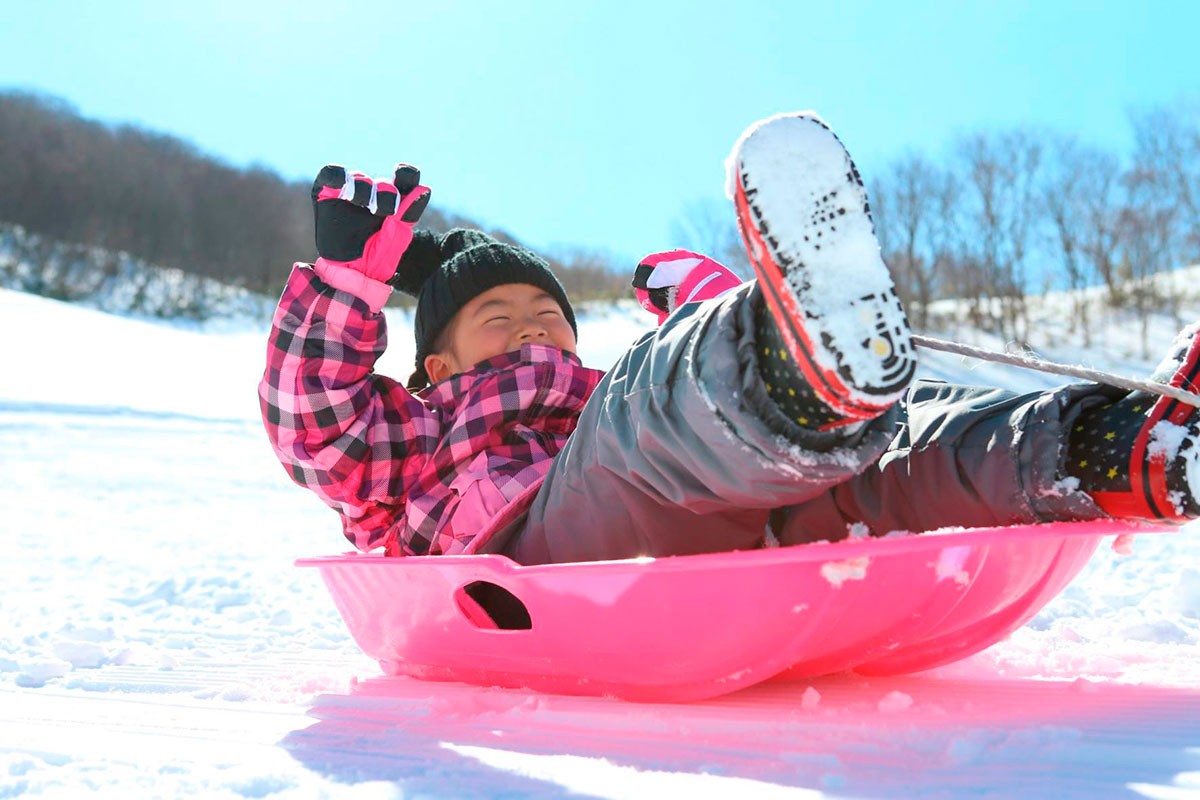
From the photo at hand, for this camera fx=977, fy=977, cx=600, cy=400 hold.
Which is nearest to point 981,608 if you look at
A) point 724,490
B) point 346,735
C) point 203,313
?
point 724,490

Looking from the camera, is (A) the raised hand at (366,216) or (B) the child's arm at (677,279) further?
(B) the child's arm at (677,279)

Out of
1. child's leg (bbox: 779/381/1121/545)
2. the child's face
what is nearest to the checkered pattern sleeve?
the child's face

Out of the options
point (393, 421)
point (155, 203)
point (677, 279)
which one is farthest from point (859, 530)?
point (155, 203)

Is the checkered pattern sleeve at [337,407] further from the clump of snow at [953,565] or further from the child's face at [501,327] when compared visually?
the clump of snow at [953,565]

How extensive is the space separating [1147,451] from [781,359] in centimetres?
39

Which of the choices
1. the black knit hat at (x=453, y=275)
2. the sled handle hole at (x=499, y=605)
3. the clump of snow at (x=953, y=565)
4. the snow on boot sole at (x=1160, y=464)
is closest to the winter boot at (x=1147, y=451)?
the snow on boot sole at (x=1160, y=464)

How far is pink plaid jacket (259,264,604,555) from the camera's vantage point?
5.02 feet

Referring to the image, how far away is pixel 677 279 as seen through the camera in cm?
201

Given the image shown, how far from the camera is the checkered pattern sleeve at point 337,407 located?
1538 mm

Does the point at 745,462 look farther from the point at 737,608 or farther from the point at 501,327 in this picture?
the point at 501,327

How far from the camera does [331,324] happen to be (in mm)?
1536

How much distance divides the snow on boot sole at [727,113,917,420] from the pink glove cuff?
0.78 meters

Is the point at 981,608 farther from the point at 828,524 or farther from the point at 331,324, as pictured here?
the point at 331,324

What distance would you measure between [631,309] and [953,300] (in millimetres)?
4716
